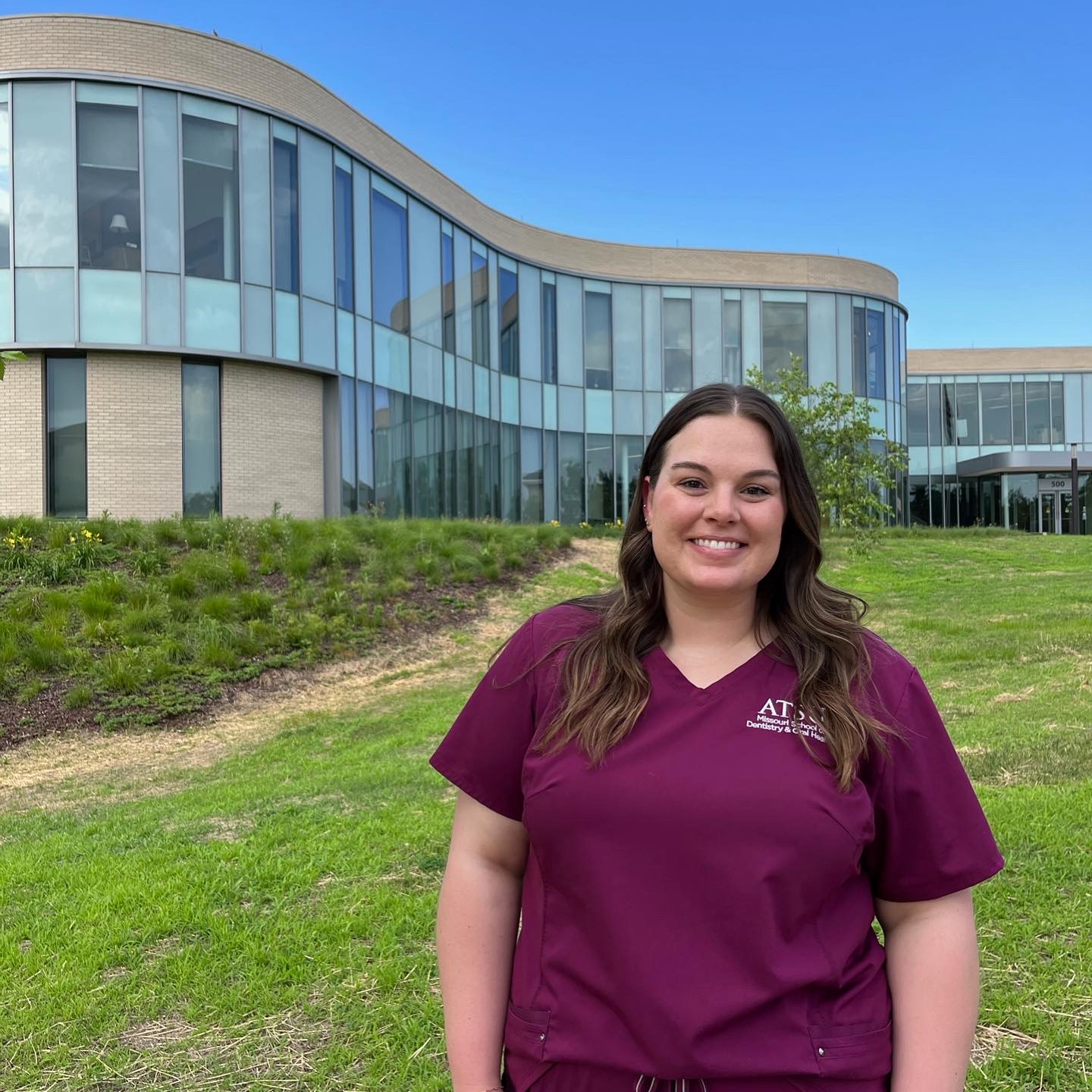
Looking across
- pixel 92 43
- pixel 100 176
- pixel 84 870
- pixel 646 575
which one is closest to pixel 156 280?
pixel 100 176

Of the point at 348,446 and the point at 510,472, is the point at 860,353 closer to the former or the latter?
the point at 510,472

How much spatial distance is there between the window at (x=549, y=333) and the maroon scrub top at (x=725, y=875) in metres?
28.4

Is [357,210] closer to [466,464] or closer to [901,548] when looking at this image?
[466,464]

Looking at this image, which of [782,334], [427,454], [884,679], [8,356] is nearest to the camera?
[884,679]

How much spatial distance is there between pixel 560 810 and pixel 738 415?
0.89m

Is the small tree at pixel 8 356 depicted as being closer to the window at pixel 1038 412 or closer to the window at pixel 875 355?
the window at pixel 875 355

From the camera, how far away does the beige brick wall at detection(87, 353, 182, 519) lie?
18.0 meters

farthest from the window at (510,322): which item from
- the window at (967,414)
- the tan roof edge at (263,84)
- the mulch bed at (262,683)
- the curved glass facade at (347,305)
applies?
the window at (967,414)

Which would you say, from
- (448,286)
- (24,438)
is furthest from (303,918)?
(448,286)

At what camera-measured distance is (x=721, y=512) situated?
79.4 inches

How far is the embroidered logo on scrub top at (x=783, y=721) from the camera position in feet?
6.08

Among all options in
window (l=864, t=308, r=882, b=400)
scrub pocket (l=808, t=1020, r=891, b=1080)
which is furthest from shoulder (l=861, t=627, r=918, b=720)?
window (l=864, t=308, r=882, b=400)

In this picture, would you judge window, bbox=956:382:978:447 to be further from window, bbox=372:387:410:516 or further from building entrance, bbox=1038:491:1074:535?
window, bbox=372:387:410:516

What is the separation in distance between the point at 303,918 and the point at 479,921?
2954 mm
